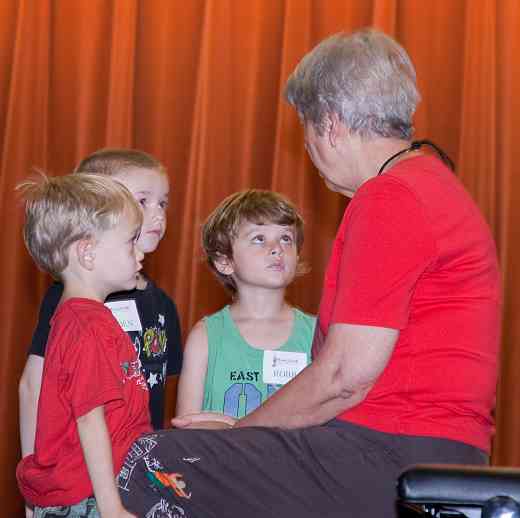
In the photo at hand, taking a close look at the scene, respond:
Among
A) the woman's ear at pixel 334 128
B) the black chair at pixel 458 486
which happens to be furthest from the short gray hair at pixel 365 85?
the black chair at pixel 458 486

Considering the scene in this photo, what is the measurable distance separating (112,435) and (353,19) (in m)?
2.76

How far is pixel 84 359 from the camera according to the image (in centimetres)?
198

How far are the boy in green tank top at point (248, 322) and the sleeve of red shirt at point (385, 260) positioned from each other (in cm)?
106

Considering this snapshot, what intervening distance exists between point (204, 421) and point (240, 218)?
866 mm

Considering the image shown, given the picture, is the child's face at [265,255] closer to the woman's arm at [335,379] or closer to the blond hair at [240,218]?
the blond hair at [240,218]

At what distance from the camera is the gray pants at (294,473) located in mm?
1699

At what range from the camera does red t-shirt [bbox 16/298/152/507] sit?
1.98 m

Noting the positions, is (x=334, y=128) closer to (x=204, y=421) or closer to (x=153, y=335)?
(x=204, y=421)

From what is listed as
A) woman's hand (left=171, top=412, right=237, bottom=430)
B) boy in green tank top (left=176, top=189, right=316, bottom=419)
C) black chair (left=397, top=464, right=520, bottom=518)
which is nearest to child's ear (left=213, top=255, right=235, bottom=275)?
boy in green tank top (left=176, top=189, right=316, bottom=419)

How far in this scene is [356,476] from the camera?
170cm

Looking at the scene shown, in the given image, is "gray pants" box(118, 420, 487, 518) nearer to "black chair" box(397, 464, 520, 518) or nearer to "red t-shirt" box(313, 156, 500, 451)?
"red t-shirt" box(313, 156, 500, 451)

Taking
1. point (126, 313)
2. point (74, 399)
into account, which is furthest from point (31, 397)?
point (74, 399)

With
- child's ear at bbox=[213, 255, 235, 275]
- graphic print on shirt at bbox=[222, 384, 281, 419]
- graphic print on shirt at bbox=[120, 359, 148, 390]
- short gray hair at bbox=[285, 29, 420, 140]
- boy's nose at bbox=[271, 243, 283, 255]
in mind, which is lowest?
graphic print on shirt at bbox=[222, 384, 281, 419]

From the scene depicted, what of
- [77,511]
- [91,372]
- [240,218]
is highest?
[240,218]
